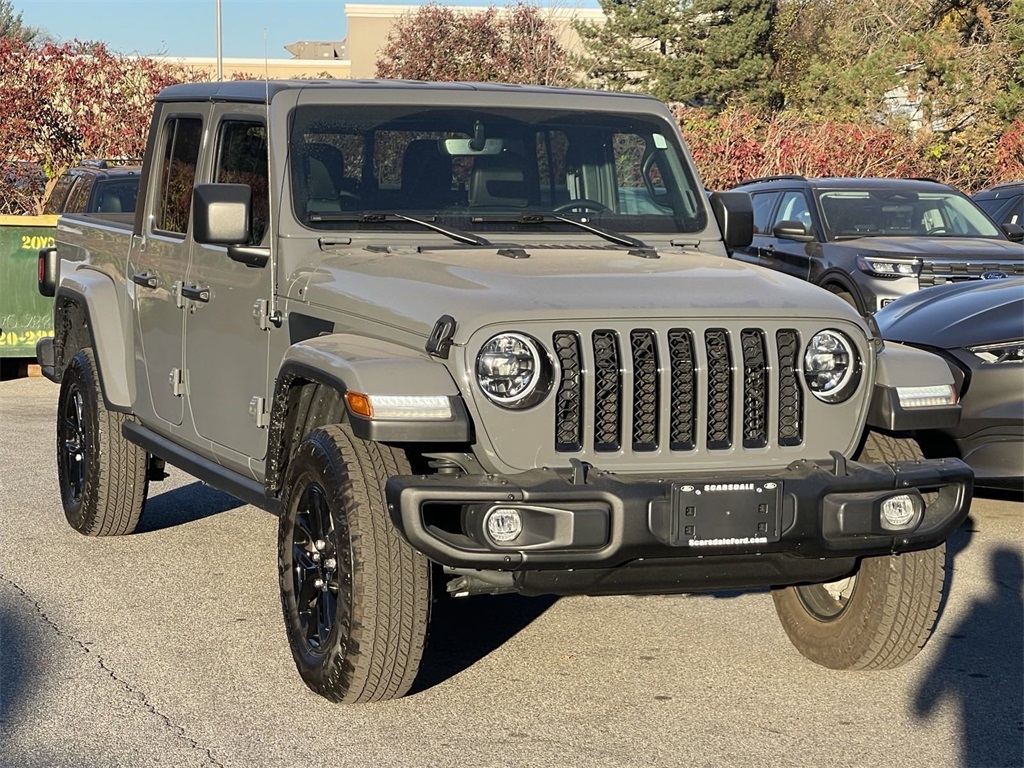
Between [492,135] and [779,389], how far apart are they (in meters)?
1.94

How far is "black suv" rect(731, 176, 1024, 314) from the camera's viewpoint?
1312 cm

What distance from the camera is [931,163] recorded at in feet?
83.7

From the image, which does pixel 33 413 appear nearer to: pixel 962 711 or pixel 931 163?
pixel 962 711

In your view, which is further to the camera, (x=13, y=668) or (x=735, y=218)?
(x=735, y=218)

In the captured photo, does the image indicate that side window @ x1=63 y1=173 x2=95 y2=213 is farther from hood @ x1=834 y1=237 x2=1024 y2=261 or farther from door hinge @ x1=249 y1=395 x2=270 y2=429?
door hinge @ x1=249 y1=395 x2=270 y2=429

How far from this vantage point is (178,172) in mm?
6977

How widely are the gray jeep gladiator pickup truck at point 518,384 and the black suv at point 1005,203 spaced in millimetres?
10451

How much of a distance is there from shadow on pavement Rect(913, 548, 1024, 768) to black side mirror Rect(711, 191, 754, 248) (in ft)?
5.80

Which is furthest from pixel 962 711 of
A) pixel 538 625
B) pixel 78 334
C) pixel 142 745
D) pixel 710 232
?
pixel 78 334

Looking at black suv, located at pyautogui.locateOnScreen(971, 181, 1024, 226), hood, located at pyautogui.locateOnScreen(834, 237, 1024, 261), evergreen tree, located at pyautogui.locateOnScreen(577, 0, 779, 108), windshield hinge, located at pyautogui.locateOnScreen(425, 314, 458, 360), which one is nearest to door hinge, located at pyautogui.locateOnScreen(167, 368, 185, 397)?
windshield hinge, located at pyautogui.locateOnScreen(425, 314, 458, 360)

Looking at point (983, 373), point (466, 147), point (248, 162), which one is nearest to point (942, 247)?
point (983, 373)

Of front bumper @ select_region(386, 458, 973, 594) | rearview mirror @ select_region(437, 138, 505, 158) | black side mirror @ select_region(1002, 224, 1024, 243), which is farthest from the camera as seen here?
black side mirror @ select_region(1002, 224, 1024, 243)

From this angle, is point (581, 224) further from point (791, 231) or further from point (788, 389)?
point (791, 231)

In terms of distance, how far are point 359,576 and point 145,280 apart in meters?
2.85
